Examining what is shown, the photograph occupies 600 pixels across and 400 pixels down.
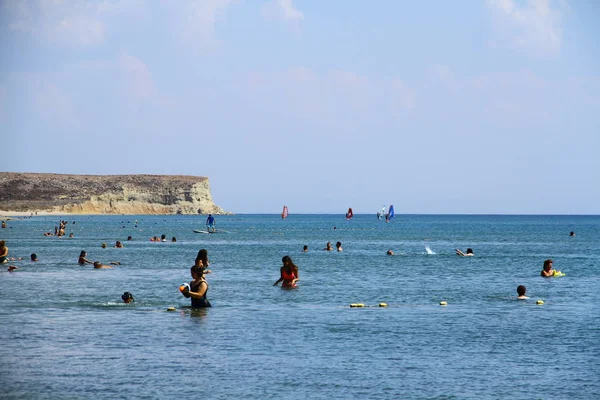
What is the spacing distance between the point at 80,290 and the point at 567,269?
33.0 meters

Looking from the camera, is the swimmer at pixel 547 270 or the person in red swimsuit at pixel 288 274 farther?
the swimmer at pixel 547 270

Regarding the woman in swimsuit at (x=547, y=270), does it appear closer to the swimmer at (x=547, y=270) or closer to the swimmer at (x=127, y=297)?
the swimmer at (x=547, y=270)

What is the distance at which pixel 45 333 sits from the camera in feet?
83.1

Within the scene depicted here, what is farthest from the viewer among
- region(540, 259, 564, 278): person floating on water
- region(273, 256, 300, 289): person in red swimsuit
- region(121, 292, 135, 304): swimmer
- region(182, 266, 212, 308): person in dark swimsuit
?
region(540, 259, 564, 278): person floating on water

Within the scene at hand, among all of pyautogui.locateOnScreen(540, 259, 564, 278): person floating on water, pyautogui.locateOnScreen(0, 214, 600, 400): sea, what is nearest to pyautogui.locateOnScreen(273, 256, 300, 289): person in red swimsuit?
pyautogui.locateOnScreen(0, 214, 600, 400): sea

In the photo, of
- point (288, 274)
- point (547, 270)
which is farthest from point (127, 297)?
point (547, 270)

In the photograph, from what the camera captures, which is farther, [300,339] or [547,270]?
[547,270]

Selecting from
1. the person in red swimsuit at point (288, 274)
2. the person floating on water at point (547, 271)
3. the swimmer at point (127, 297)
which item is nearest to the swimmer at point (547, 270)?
the person floating on water at point (547, 271)

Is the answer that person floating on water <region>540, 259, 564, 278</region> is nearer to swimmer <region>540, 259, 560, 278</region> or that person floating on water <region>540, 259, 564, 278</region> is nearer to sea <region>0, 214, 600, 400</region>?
swimmer <region>540, 259, 560, 278</region>

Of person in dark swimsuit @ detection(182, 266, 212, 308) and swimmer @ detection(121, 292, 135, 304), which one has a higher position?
person in dark swimsuit @ detection(182, 266, 212, 308)

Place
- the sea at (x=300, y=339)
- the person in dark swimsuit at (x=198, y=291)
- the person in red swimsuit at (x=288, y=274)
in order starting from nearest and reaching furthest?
the sea at (x=300, y=339), the person in dark swimsuit at (x=198, y=291), the person in red swimsuit at (x=288, y=274)

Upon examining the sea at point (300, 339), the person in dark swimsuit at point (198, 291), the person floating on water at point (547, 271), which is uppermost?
the person floating on water at point (547, 271)

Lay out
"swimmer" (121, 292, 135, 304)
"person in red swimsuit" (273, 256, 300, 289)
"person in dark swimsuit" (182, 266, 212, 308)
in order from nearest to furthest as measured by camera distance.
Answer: "person in dark swimsuit" (182, 266, 212, 308), "swimmer" (121, 292, 135, 304), "person in red swimsuit" (273, 256, 300, 289)

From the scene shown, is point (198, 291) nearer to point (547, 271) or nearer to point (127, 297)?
point (127, 297)
